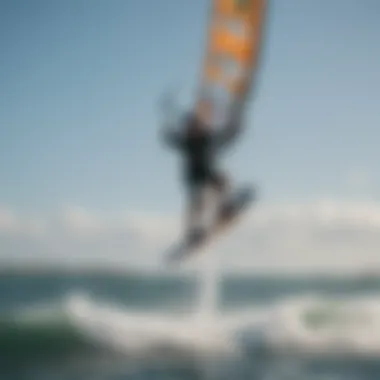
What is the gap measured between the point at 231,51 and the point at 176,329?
0.84 meters

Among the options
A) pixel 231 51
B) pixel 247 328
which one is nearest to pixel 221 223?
pixel 247 328

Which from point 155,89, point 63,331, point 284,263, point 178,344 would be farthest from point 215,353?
→ point 155,89

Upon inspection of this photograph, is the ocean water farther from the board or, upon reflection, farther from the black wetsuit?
the black wetsuit

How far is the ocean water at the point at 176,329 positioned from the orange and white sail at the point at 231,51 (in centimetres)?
53

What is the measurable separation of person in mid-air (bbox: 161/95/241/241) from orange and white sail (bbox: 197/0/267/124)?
0.05 m

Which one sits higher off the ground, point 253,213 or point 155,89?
point 155,89

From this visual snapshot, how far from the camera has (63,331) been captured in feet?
6.40

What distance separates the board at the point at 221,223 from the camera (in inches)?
75.3

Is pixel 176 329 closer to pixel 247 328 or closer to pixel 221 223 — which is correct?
pixel 247 328

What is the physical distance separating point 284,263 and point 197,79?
61cm

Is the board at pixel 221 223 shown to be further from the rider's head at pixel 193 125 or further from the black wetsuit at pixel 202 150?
the rider's head at pixel 193 125

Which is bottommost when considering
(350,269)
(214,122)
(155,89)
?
(350,269)

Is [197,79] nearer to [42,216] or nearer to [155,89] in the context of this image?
[155,89]

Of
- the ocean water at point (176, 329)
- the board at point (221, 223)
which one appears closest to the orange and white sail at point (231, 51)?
the board at point (221, 223)
